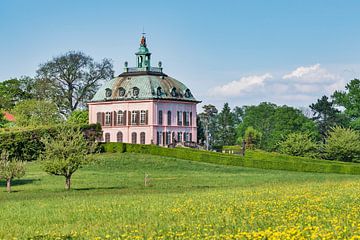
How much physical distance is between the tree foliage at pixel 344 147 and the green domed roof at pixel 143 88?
22.2 m

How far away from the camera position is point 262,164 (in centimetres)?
6819

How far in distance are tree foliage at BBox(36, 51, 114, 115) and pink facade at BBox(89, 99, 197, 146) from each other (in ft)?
36.6

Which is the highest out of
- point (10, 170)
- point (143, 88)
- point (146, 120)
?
point (143, 88)

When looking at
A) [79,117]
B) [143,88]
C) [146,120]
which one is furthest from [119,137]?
[79,117]

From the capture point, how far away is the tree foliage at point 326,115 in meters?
118

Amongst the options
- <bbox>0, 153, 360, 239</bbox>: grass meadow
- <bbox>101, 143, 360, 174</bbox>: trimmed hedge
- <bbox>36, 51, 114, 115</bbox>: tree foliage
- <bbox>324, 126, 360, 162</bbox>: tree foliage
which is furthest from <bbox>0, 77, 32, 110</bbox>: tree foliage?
<bbox>0, 153, 360, 239</bbox>: grass meadow

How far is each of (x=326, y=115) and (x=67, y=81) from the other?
45.2 metres

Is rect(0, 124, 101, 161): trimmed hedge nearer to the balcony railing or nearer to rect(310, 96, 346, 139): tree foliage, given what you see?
the balcony railing

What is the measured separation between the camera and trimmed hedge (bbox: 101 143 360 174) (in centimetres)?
6719

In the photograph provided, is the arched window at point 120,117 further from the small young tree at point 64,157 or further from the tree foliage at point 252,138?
the small young tree at point 64,157

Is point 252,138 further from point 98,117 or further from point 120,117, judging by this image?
point 98,117

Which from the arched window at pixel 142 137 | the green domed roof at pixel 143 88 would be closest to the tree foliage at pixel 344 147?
the green domed roof at pixel 143 88

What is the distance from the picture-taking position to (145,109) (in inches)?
3669

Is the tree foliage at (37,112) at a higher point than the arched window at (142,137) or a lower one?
higher
